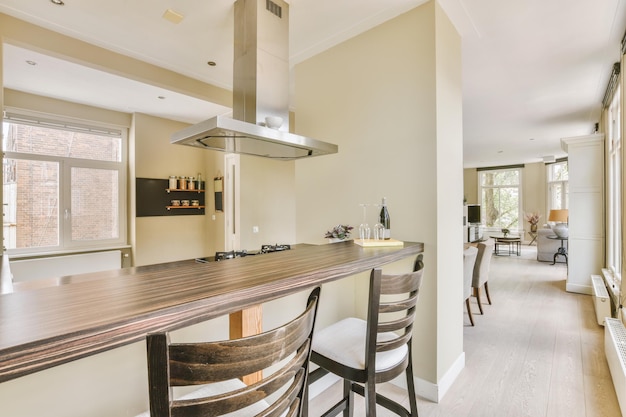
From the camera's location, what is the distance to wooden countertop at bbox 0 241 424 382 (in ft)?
1.90

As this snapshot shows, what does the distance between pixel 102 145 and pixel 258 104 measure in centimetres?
396

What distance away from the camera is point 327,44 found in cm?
272

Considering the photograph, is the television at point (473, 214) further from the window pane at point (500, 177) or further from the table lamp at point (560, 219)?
the window pane at point (500, 177)

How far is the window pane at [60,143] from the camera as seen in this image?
3.97m

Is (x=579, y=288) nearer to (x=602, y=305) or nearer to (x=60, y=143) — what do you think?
(x=602, y=305)

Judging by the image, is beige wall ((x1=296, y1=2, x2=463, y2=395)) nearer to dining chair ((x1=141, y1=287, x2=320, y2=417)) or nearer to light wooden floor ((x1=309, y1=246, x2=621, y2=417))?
light wooden floor ((x1=309, y1=246, x2=621, y2=417))

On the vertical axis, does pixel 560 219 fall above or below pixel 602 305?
above

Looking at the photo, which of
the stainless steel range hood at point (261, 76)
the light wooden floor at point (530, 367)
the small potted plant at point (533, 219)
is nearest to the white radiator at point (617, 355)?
the light wooden floor at point (530, 367)

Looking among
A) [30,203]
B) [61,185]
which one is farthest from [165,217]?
[30,203]

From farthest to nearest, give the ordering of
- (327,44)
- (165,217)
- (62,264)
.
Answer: (165,217) < (62,264) < (327,44)

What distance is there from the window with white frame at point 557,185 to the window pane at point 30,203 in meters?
→ 12.6

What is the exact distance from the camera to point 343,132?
261cm

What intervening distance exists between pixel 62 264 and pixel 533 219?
1177 centimetres

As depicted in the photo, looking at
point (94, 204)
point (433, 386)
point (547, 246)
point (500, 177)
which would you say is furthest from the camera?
point (500, 177)
